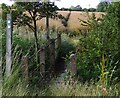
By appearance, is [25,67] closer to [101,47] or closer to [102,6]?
[101,47]

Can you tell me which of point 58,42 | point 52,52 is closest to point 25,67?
point 52,52

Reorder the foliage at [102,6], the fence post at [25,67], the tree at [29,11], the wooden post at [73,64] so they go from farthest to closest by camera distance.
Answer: the tree at [29,11] < the foliage at [102,6] < the wooden post at [73,64] < the fence post at [25,67]

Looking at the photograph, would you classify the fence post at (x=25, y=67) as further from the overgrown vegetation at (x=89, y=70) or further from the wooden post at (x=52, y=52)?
the wooden post at (x=52, y=52)

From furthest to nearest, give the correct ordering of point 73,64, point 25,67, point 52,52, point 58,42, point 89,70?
point 58,42 < point 52,52 < point 89,70 < point 73,64 < point 25,67

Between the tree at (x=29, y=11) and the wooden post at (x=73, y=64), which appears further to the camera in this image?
the tree at (x=29, y=11)

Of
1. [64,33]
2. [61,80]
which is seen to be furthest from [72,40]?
[61,80]

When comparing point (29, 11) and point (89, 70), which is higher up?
point (29, 11)

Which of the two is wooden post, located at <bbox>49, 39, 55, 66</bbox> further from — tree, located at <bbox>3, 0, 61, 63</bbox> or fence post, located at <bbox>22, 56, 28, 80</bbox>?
fence post, located at <bbox>22, 56, 28, 80</bbox>

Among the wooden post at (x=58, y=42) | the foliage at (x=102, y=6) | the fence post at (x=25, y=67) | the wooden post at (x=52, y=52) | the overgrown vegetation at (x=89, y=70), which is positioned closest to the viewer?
the overgrown vegetation at (x=89, y=70)

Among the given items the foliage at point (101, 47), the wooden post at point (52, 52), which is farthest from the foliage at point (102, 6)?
the wooden post at point (52, 52)

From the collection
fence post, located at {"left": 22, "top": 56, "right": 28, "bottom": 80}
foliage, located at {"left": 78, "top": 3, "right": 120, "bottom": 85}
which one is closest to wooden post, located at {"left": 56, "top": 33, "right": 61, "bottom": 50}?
foliage, located at {"left": 78, "top": 3, "right": 120, "bottom": 85}

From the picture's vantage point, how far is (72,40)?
6.45 m

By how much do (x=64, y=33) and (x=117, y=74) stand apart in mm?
2500

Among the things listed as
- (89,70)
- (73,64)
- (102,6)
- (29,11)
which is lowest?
(89,70)
